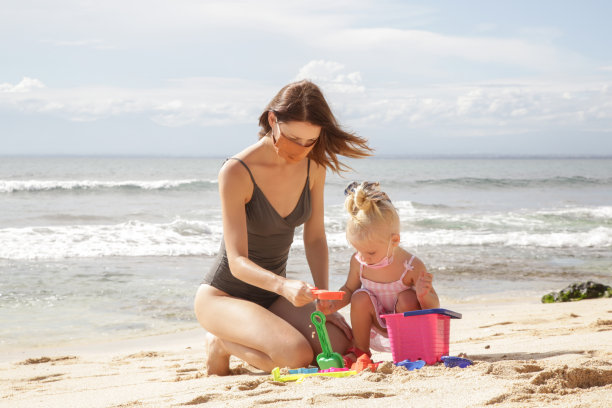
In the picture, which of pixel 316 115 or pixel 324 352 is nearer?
pixel 324 352

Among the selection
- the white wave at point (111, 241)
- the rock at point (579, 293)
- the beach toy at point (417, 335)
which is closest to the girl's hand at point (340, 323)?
the beach toy at point (417, 335)

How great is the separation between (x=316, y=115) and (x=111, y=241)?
8401 millimetres

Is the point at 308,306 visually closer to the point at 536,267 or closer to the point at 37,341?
the point at 37,341

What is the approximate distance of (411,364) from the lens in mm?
2945

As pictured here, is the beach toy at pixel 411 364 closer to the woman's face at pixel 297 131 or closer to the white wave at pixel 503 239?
the woman's face at pixel 297 131

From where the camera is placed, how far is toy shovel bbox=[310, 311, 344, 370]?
3.10 metres

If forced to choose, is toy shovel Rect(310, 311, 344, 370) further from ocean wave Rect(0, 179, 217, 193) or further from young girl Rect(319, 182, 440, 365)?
ocean wave Rect(0, 179, 217, 193)

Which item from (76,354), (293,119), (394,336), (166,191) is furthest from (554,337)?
(166,191)

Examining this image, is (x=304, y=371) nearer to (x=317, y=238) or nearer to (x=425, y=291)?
(x=425, y=291)

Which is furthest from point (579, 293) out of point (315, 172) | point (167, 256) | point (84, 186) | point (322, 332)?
point (84, 186)

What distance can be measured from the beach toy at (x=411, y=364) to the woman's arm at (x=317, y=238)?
82 centimetres

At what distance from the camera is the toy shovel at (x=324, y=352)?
3.10 metres

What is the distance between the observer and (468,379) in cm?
267

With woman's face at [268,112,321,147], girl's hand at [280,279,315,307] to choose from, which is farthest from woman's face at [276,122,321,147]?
girl's hand at [280,279,315,307]
